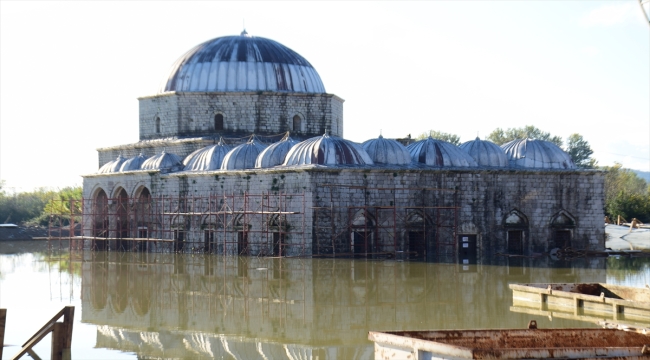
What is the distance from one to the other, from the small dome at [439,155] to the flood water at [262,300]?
4323 millimetres

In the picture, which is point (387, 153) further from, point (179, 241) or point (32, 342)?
point (32, 342)

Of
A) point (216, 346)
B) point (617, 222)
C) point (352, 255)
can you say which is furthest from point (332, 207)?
point (617, 222)

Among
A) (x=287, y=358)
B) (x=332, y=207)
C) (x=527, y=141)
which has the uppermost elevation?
(x=527, y=141)

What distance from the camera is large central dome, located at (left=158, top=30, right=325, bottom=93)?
3697cm

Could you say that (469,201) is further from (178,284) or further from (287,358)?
(287,358)

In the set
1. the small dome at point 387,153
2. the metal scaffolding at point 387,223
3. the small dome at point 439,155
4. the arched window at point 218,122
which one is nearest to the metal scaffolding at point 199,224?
the metal scaffolding at point 387,223

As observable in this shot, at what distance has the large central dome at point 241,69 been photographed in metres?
37.0

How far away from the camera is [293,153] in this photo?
3005cm

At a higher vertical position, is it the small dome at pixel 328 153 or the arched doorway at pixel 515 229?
the small dome at pixel 328 153

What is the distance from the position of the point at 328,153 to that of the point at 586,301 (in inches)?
513

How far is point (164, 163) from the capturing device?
34375mm

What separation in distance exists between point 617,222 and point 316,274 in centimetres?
2319

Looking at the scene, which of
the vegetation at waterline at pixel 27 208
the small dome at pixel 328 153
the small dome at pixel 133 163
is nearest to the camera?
the small dome at pixel 328 153

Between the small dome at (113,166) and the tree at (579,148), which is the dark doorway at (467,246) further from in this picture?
the tree at (579,148)
